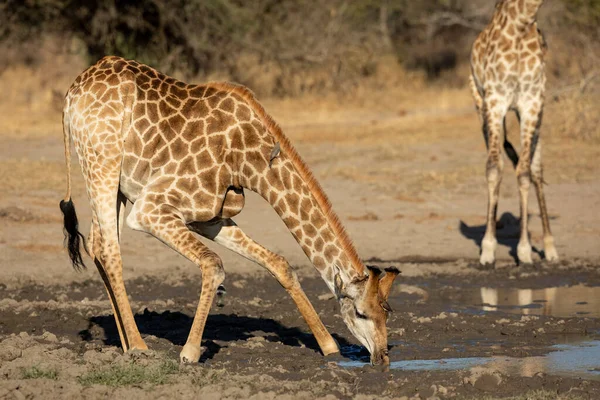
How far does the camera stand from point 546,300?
8844mm

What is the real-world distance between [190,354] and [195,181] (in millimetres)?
1047

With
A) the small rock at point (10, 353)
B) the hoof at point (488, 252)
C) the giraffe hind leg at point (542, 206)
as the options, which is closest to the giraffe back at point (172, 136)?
the small rock at point (10, 353)

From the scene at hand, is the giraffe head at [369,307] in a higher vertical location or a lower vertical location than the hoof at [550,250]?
higher

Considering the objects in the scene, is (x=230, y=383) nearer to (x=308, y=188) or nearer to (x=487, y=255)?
(x=308, y=188)

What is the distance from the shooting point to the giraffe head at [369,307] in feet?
19.9

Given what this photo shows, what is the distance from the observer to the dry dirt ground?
576 centimetres

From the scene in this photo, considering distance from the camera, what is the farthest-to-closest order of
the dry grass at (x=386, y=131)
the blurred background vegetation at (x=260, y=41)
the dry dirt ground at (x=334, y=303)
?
1. the blurred background vegetation at (x=260, y=41)
2. the dry grass at (x=386, y=131)
3. the dry dirt ground at (x=334, y=303)

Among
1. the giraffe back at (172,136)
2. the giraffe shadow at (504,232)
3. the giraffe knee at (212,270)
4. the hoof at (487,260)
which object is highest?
the giraffe back at (172,136)

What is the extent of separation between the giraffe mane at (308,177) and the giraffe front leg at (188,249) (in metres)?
0.70

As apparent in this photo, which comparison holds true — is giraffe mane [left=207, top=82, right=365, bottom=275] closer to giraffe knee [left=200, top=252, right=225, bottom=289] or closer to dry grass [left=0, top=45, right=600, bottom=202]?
giraffe knee [left=200, top=252, right=225, bottom=289]

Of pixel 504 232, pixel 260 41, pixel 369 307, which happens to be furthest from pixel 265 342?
pixel 260 41

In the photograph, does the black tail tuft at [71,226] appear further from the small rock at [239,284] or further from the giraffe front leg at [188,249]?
the small rock at [239,284]

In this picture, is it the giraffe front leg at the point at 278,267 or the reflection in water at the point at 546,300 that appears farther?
the reflection in water at the point at 546,300

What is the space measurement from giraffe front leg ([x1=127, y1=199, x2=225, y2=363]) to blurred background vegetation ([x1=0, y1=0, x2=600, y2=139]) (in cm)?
1254
